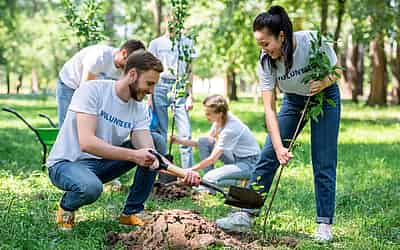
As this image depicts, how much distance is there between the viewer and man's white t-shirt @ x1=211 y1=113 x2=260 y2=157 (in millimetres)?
6441

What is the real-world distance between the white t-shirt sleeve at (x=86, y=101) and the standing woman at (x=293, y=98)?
119cm

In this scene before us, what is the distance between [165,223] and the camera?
4.23 meters

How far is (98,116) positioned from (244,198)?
1213mm

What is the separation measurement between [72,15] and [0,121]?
7.93 metres

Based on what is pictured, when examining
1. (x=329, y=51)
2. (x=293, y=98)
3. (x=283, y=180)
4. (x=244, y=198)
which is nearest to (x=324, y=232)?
(x=244, y=198)

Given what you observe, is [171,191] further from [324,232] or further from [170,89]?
[324,232]

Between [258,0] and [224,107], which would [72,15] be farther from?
[258,0]

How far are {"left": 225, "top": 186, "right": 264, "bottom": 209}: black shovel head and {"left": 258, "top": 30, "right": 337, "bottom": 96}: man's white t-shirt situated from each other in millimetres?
755

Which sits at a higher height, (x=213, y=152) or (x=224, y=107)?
(x=224, y=107)

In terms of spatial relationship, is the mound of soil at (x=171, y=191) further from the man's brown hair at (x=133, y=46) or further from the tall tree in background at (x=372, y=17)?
the tall tree in background at (x=372, y=17)

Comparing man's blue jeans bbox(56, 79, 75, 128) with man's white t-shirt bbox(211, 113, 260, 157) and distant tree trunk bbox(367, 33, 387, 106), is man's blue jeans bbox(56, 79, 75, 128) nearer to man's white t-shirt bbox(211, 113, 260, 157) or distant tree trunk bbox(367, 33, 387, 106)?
man's white t-shirt bbox(211, 113, 260, 157)

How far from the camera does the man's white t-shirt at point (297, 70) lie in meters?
4.45

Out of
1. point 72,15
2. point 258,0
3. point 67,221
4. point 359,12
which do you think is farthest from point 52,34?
point 67,221

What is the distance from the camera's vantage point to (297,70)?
447cm
